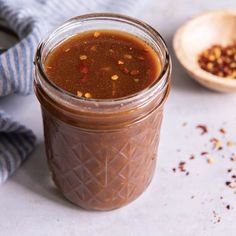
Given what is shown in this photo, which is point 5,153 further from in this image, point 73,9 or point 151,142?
point 73,9

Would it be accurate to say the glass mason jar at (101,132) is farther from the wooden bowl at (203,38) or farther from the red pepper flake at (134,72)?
the wooden bowl at (203,38)

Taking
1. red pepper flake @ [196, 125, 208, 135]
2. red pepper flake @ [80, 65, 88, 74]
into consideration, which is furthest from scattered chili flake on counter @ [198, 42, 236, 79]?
red pepper flake @ [80, 65, 88, 74]

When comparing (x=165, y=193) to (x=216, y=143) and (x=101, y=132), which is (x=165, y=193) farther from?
(x=101, y=132)

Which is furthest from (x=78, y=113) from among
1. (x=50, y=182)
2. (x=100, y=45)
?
(x=50, y=182)

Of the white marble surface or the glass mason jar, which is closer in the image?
the glass mason jar

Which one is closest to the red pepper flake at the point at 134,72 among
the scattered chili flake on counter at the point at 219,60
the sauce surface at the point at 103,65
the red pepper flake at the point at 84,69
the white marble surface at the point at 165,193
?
the sauce surface at the point at 103,65

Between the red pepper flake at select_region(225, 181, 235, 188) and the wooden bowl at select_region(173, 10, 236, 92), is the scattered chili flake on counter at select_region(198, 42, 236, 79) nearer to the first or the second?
the wooden bowl at select_region(173, 10, 236, 92)
